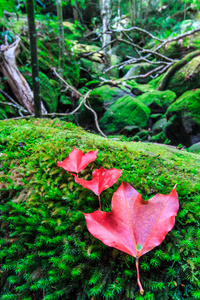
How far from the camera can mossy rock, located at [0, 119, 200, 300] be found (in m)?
0.70

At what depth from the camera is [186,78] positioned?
688 cm

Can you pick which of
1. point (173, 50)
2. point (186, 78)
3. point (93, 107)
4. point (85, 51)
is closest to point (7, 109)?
point (93, 107)

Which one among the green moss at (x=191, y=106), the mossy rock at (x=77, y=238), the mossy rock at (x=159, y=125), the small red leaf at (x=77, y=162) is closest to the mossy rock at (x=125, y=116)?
the mossy rock at (x=159, y=125)

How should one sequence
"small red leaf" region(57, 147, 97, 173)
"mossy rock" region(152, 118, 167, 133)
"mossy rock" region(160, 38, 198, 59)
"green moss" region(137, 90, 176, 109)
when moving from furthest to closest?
"mossy rock" region(160, 38, 198, 59)
"green moss" region(137, 90, 176, 109)
"mossy rock" region(152, 118, 167, 133)
"small red leaf" region(57, 147, 97, 173)

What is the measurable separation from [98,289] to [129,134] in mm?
5481

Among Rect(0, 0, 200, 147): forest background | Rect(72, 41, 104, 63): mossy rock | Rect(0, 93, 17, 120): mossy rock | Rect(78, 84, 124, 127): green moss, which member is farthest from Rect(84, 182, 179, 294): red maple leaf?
Rect(72, 41, 104, 63): mossy rock

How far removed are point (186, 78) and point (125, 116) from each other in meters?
2.97

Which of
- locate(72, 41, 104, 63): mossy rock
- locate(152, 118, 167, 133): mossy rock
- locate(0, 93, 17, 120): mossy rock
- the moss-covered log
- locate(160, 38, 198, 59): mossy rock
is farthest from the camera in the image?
locate(160, 38, 198, 59): mossy rock

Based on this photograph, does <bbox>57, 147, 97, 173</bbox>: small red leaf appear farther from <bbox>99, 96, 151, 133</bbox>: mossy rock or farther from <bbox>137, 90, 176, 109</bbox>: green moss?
<bbox>137, 90, 176, 109</bbox>: green moss

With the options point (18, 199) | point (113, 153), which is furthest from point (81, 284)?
point (113, 153)

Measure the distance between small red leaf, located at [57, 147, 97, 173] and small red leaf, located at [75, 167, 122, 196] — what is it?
13cm

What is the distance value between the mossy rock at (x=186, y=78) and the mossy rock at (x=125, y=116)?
2.10 metres

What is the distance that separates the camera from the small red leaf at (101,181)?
34.6 inches

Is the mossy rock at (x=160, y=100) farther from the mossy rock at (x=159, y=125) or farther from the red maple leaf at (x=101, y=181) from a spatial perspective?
the red maple leaf at (x=101, y=181)
